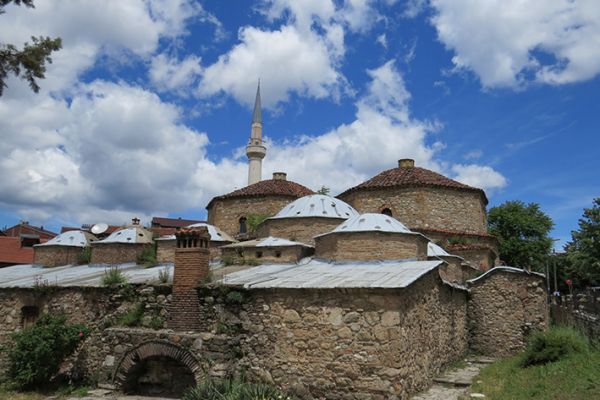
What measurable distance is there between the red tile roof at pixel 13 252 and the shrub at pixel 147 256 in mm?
15584

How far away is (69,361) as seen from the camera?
40.2 feet

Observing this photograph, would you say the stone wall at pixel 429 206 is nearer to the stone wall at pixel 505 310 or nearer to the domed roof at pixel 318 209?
the domed roof at pixel 318 209

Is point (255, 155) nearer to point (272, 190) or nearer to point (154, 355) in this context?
point (272, 190)

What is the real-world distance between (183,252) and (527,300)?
35.5 feet

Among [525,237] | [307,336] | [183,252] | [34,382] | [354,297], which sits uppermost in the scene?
[525,237]

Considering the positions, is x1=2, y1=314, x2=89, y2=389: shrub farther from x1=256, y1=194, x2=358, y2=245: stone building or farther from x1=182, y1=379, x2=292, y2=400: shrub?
x1=256, y1=194, x2=358, y2=245: stone building

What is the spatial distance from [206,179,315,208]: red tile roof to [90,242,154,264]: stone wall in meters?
5.83

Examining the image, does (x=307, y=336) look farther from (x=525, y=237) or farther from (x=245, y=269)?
(x=525, y=237)

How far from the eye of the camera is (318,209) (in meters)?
17.6

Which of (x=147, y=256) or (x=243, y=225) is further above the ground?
(x=243, y=225)

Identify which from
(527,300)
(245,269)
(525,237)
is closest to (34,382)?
(245,269)

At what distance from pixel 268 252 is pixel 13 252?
77.6 ft

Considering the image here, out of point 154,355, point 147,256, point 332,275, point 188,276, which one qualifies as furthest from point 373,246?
point 147,256

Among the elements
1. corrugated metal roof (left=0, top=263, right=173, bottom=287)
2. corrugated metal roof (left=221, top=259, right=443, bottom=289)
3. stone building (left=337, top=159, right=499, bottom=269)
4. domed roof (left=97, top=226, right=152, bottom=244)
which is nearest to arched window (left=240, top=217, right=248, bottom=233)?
domed roof (left=97, top=226, right=152, bottom=244)
